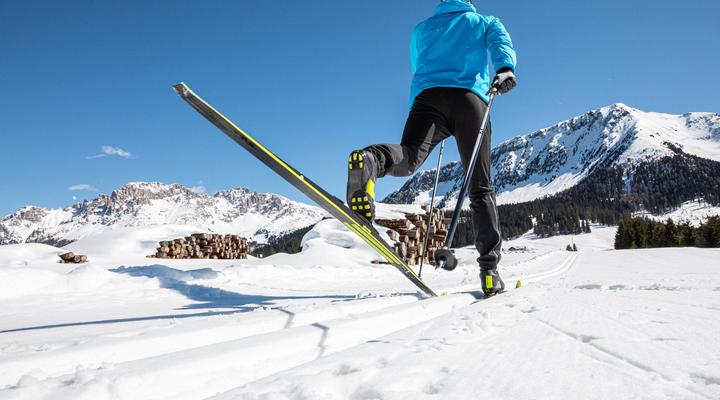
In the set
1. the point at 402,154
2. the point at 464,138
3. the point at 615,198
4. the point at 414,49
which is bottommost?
the point at 402,154

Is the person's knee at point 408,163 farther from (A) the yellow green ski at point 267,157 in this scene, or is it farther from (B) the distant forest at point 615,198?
(B) the distant forest at point 615,198

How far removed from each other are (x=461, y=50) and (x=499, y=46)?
270 millimetres

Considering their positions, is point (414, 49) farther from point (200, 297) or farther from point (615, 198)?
point (615, 198)

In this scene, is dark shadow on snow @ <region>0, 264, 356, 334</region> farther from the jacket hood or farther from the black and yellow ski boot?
the jacket hood

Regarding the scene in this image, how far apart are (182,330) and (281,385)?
1.92ft

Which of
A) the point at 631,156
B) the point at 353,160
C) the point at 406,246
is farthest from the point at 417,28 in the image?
the point at 631,156

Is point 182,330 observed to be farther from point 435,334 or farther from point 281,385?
point 435,334

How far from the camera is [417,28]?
10.3 ft

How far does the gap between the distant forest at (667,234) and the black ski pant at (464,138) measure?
128 ft

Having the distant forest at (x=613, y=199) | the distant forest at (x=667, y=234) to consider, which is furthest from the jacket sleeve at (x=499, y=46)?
the distant forest at (x=613, y=199)

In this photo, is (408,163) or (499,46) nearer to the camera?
(408,163)

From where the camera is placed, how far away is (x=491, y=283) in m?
2.51

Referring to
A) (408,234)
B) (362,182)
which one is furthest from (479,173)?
(408,234)

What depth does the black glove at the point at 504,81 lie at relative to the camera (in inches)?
102
